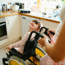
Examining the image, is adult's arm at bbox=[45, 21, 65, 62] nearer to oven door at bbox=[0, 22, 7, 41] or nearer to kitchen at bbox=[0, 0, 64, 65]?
kitchen at bbox=[0, 0, 64, 65]

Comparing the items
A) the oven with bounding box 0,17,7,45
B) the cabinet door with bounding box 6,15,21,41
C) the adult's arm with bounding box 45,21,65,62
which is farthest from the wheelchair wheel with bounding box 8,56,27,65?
the cabinet door with bounding box 6,15,21,41

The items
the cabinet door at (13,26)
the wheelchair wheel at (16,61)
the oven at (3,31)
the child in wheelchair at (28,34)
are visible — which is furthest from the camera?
the cabinet door at (13,26)

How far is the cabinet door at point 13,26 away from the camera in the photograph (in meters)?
2.20

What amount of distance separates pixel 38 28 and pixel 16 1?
2.27 metres

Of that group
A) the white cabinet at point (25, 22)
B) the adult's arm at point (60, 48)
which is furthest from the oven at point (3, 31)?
the adult's arm at point (60, 48)

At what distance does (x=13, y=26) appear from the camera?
2340 millimetres

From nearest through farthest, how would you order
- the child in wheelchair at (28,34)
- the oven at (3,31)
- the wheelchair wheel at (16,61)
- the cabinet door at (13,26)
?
the child in wheelchair at (28,34), the wheelchair wheel at (16,61), the oven at (3,31), the cabinet door at (13,26)

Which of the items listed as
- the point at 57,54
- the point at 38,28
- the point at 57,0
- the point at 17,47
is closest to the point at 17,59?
the point at 17,47

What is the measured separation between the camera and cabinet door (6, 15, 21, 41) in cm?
220

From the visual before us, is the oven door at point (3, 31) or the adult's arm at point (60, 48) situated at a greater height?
the adult's arm at point (60, 48)

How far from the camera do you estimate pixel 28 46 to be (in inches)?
41.7

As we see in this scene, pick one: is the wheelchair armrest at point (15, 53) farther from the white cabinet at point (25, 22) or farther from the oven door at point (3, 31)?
the white cabinet at point (25, 22)

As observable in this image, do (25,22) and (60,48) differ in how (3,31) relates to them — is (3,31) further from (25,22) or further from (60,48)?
(60,48)

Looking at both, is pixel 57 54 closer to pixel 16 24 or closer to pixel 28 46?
pixel 28 46
